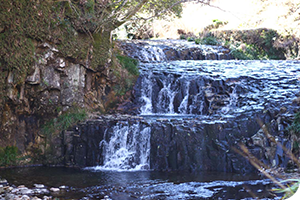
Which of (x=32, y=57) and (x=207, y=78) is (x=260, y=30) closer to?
(x=207, y=78)

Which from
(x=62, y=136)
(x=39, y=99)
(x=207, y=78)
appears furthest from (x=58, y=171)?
(x=207, y=78)

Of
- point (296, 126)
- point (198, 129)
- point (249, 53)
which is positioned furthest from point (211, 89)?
point (249, 53)

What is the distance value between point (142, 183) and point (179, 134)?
1670 millimetres

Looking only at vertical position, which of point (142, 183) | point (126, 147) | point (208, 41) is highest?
point (208, 41)

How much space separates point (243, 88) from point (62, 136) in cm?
542

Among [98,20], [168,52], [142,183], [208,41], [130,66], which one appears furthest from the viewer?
[208,41]

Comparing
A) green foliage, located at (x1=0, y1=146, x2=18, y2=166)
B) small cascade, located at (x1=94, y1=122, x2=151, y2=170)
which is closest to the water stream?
small cascade, located at (x1=94, y1=122, x2=151, y2=170)

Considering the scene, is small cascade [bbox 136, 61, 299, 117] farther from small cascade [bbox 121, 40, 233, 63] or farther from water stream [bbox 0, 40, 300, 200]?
small cascade [bbox 121, 40, 233, 63]

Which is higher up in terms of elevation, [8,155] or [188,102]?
[188,102]

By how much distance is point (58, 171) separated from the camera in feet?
23.7

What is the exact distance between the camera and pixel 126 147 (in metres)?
7.66

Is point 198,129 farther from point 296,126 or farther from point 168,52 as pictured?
point 168,52

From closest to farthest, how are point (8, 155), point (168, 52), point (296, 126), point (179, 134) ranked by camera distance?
point (296, 126)
point (179, 134)
point (8, 155)
point (168, 52)

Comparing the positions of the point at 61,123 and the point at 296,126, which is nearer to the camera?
the point at 296,126
